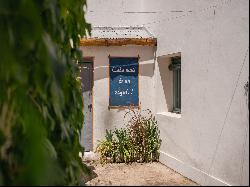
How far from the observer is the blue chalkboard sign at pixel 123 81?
27.7 ft

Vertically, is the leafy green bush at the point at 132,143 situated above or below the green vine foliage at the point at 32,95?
below

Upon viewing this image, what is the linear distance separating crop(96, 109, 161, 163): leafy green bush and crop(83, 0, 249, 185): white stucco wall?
0.26 meters

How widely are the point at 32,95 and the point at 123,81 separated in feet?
21.5

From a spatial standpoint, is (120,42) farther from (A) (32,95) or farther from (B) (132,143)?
(A) (32,95)

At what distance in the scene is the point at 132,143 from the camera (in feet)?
26.3

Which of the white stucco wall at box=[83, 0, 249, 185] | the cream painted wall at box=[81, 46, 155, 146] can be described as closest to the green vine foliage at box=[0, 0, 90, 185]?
the white stucco wall at box=[83, 0, 249, 185]

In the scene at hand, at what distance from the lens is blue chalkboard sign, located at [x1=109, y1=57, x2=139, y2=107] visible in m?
8.45

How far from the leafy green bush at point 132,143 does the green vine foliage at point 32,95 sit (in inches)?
218

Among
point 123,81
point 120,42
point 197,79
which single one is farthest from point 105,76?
point 197,79

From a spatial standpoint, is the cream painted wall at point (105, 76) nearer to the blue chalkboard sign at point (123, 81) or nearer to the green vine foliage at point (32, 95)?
the blue chalkboard sign at point (123, 81)

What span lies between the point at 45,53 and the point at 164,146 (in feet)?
20.6

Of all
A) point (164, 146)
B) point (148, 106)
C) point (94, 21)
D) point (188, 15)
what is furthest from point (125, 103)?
point (188, 15)

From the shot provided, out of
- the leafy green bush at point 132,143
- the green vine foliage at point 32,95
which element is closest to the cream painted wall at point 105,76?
the leafy green bush at point 132,143

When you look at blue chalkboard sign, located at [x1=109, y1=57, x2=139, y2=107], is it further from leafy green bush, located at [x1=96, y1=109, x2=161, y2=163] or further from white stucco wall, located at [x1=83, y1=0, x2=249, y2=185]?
leafy green bush, located at [x1=96, y1=109, x2=161, y2=163]
